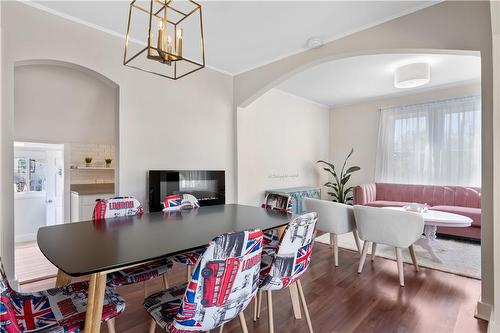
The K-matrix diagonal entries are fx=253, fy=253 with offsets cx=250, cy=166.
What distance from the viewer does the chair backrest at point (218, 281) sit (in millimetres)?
1011

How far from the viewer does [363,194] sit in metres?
4.84

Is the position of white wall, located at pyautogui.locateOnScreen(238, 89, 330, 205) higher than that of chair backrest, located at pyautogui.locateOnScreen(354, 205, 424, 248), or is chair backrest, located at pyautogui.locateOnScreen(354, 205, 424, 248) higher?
white wall, located at pyautogui.locateOnScreen(238, 89, 330, 205)

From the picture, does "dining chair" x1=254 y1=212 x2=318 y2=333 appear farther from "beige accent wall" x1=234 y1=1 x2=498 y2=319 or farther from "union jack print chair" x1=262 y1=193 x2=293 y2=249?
"beige accent wall" x1=234 y1=1 x2=498 y2=319

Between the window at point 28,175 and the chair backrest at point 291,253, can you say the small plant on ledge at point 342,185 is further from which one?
the window at point 28,175

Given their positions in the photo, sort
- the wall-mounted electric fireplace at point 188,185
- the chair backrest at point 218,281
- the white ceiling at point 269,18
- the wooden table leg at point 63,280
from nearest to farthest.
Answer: the chair backrest at point 218,281, the wooden table leg at point 63,280, the white ceiling at point 269,18, the wall-mounted electric fireplace at point 188,185

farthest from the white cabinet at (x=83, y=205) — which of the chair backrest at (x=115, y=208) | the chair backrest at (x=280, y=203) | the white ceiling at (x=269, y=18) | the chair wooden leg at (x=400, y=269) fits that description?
the chair wooden leg at (x=400, y=269)

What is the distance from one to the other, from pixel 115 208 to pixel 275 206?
1.43 meters

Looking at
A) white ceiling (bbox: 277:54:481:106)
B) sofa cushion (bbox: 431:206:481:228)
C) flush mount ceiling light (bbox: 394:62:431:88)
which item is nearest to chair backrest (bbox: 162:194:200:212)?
white ceiling (bbox: 277:54:481:106)

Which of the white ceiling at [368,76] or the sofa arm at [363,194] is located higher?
the white ceiling at [368,76]

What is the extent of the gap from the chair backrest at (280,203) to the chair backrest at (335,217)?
0.79 meters

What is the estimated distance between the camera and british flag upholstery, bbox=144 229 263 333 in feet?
3.32

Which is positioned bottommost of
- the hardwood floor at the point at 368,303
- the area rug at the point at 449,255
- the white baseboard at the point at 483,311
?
the hardwood floor at the point at 368,303

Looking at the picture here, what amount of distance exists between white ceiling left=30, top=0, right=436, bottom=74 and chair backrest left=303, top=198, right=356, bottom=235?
6.38 ft

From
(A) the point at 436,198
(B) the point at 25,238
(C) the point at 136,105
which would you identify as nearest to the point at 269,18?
(C) the point at 136,105
